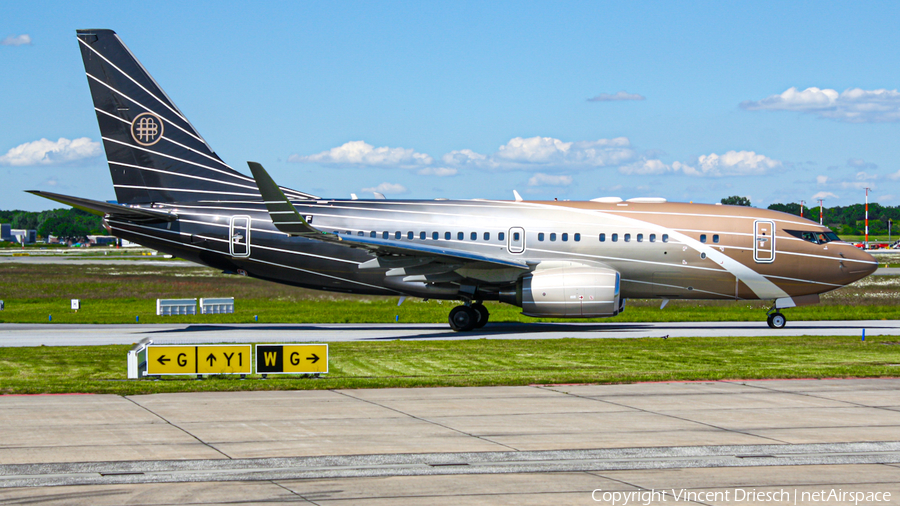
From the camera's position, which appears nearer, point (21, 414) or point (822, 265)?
point (21, 414)

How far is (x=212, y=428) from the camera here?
1274 centimetres

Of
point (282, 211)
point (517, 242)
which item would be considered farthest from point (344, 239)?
point (517, 242)

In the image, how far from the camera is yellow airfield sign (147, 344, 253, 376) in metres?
17.7

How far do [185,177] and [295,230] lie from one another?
7.56m

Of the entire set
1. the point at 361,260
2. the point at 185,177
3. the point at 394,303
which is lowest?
the point at 394,303

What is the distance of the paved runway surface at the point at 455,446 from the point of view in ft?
30.9

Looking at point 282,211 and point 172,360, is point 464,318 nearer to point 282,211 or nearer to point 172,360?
point 282,211

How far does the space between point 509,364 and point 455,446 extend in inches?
341

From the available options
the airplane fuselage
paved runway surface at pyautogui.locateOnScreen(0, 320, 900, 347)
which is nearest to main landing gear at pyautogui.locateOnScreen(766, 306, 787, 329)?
paved runway surface at pyautogui.locateOnScreen(0, 320, 900, 347)

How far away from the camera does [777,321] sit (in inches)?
1160

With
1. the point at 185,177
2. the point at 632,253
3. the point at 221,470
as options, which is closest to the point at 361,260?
the point at 185,177

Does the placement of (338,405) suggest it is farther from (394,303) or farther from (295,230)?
(394,303)

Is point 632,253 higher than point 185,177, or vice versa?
point 185,177

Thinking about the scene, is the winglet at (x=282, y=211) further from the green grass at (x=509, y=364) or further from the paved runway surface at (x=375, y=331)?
the green grass at (x=509, y=364)
